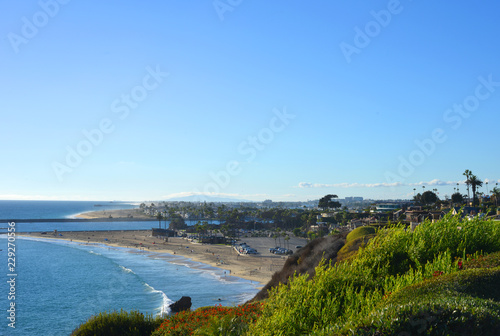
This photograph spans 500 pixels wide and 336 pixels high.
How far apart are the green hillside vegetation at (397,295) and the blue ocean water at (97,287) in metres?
31.5

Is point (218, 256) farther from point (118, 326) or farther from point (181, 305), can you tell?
point (118, 326)

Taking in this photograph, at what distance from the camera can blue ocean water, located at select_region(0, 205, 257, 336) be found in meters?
42.5

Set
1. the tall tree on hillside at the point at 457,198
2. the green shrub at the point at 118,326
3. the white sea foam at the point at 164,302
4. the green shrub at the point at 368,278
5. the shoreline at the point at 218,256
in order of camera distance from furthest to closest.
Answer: the tall tree on hillside at the point at 457,198, the shoreline at the point at 218,256, the white sea foam at the point at 164,302, the green shrub at the point at 118,326, the green shrub at the point at 368,278

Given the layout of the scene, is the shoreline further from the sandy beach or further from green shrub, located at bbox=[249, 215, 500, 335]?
green shrub, located at bbox=[249, 215, 500, 335]

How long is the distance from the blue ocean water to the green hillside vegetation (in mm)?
31486

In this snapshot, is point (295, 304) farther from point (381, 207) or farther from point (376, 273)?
point (381, 207)

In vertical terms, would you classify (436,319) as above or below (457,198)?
below

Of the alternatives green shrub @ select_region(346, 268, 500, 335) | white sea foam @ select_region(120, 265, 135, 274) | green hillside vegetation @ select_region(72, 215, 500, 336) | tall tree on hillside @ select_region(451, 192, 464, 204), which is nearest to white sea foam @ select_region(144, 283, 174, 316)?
white sea foam @ select_region(120, 265, 135, 274)

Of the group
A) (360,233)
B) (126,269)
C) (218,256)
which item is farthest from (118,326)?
(218,256)

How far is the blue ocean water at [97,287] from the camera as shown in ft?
140

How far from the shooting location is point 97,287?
5622cm

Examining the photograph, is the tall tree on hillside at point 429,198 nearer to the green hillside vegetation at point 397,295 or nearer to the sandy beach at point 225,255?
the sandy beach at point 225,255

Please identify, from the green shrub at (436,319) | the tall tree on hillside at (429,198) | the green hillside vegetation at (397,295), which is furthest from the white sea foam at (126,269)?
the tall tree on hillside at (429,198)

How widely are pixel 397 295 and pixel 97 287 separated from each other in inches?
2168
